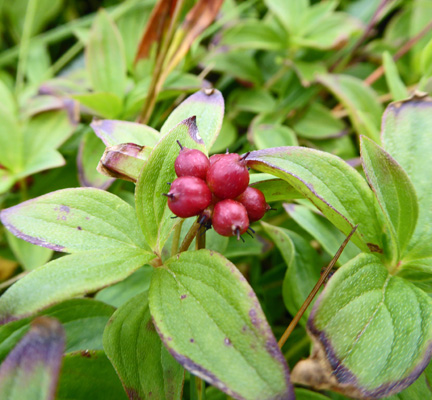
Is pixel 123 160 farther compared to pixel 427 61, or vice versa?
pixel 427 61

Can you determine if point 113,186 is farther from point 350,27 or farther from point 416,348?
point 350,27

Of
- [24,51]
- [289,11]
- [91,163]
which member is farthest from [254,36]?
[24,51]

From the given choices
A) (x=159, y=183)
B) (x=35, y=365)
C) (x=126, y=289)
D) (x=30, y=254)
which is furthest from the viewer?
(x=30, y=254)

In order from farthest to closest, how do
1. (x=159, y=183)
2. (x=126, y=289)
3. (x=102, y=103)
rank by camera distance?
(x=102, y=103) < (x=126, y=289) < (x=159, y=183)

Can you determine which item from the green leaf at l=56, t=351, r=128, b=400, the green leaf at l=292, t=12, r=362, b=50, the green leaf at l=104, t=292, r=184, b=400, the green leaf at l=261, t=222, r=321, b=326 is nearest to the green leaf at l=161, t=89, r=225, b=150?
the green leaf at l=261, t=222, r=321, b=326

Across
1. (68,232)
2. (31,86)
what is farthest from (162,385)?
(31,86)

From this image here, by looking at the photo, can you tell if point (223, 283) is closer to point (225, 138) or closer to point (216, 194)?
point (216, 194)
